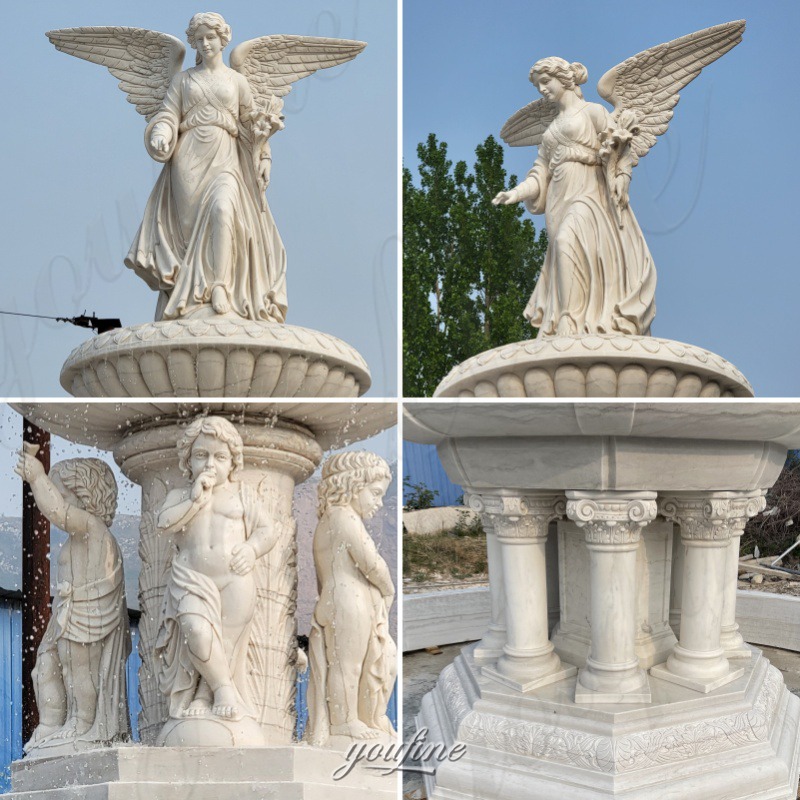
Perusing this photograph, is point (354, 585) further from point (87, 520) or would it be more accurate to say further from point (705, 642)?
point (705, 642)

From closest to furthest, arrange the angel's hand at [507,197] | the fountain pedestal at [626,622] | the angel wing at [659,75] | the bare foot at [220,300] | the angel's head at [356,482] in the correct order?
the fountain pedestal at [626,622]
the angel's head at [356,482]
the bare foot at [220,300]
the angel's hand at [507,197]
the angel wing at [659,75]

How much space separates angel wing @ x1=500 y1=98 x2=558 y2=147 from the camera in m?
4.11

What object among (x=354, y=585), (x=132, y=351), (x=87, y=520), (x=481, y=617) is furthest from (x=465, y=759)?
(x=481, y=617)

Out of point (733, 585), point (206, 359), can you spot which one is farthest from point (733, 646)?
point (206, 359)

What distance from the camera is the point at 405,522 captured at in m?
5.98

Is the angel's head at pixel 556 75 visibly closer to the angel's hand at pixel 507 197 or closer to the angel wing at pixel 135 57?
the angel's hand at pixel 507 197

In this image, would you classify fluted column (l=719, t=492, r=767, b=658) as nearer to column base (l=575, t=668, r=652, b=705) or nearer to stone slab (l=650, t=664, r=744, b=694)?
stone slab (l=650, t=664, r=744, b=694)

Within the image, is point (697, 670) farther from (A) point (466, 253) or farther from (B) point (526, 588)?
(A) point (466, 253)

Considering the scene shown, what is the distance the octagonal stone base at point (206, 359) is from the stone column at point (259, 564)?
16 centimetres

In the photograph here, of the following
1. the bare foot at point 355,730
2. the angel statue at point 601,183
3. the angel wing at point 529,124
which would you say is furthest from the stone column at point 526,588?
the angel wing at point 529,124

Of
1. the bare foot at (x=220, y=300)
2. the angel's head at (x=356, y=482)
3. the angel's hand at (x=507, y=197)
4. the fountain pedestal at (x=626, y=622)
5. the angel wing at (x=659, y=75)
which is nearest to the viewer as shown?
the fountain pedestal at (x=626, y=622)

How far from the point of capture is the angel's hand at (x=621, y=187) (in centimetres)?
347

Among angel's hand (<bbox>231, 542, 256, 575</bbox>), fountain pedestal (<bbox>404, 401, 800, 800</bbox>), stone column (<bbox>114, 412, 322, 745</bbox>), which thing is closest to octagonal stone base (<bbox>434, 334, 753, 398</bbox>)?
fountain pedestal (<bbox>404, 401, 800, 800</bbox>)

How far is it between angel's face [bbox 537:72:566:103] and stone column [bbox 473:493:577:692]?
1820mm
